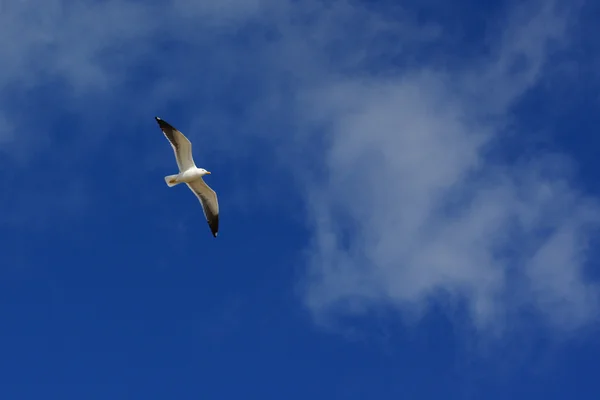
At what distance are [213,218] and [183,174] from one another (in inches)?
122

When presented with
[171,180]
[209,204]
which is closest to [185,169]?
[171,180]

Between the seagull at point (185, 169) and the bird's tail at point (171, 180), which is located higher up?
the seagull at point (185, 169)

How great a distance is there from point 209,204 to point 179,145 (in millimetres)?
3549

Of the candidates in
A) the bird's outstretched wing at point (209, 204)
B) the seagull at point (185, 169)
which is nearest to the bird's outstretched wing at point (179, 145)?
the seagull at point (185, 169)

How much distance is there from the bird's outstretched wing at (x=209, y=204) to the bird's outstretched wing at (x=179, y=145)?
1.68m

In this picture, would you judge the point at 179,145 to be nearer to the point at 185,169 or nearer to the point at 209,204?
the point at 185,169

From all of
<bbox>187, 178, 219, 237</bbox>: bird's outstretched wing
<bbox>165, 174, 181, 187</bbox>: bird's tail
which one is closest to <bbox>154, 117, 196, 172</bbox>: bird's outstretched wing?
<bbox>165, 174, 181, 187</bbox>: bird's tail

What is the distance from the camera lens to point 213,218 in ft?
140

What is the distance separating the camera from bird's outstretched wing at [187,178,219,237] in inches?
1656

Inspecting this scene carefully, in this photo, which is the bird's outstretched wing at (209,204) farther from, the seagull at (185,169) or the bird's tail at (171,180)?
the bird's tail at (171,180)

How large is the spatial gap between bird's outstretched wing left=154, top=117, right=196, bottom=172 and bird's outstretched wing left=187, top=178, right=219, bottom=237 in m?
1.68

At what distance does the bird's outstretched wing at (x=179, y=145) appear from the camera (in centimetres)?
3967

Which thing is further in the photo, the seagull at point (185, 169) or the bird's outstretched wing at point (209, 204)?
the bird's outstretched wing at point (209, 204)

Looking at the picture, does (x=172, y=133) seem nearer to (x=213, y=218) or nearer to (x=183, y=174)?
(x=183, y=174)
